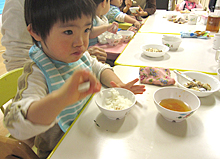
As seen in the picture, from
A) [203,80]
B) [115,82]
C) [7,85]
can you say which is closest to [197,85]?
[203,80]

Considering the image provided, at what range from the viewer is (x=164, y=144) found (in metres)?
0.60

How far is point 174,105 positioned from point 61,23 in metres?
0.62

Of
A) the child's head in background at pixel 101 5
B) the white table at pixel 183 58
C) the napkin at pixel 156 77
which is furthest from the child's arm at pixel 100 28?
the napkin at pixel 156 77

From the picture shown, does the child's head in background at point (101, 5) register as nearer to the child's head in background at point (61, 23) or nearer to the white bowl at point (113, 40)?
the white bowl at point (113, 40)

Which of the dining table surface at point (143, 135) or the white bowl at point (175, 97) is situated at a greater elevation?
the white bowl at point (175, 97)

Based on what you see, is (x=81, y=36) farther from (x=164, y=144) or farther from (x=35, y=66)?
(x=164, y=144)

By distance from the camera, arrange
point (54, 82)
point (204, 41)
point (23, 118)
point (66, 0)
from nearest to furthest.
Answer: point (23, 118) → point (66, 0) → point (54, 82) → point (204, 41)

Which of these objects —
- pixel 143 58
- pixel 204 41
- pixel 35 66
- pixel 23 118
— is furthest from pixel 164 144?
pixel 204 41

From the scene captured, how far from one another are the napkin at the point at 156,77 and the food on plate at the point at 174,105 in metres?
0.19

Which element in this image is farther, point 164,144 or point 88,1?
point 88,1

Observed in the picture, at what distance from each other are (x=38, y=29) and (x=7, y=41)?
632 millimetres

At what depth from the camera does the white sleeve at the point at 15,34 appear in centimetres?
Result: 110

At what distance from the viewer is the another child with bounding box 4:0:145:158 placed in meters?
0.51

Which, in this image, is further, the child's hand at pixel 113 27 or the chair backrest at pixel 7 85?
the child's hand at pixel 113 27
